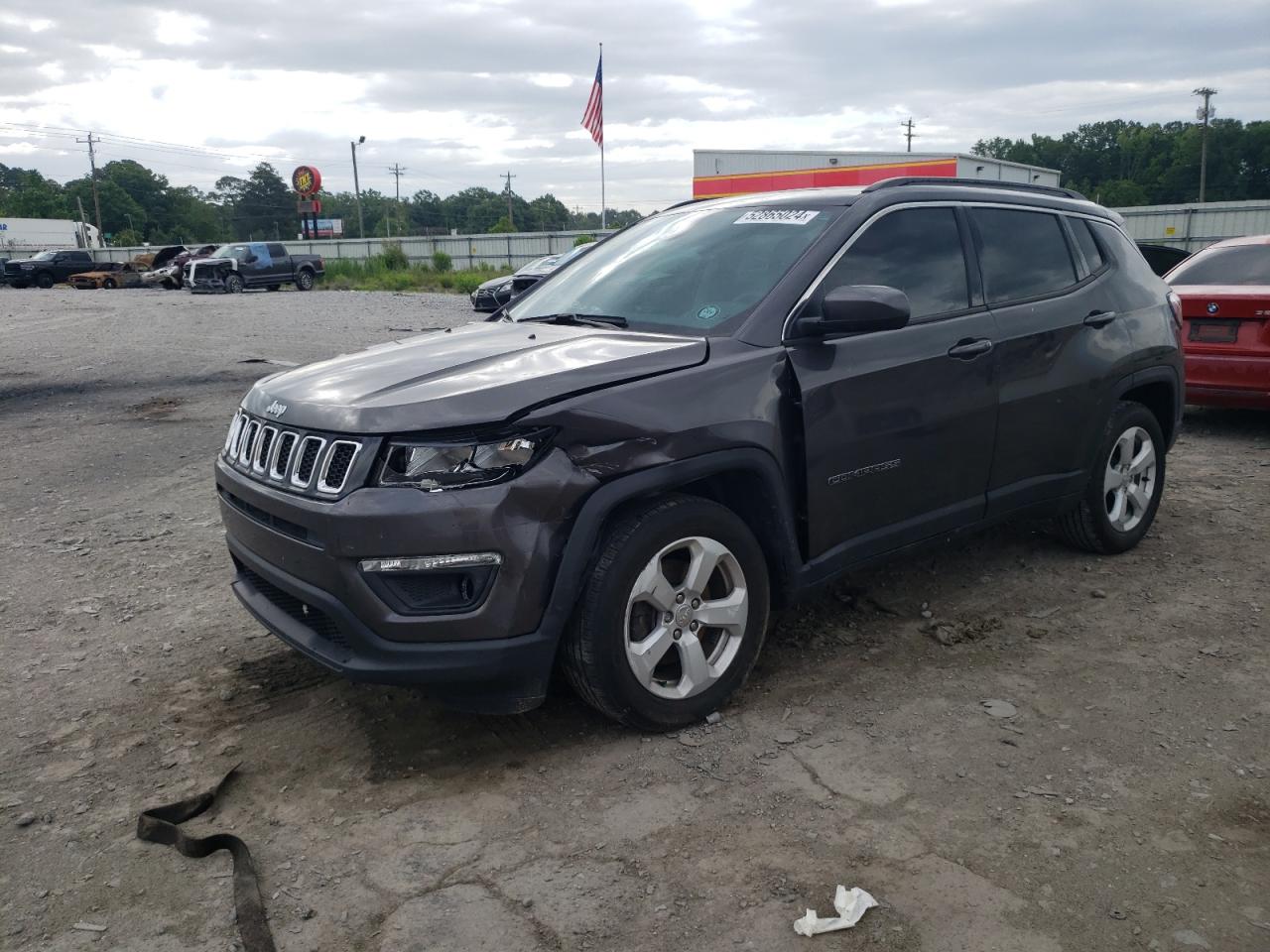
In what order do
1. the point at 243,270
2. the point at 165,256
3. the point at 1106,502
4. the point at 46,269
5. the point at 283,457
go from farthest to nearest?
the point at 165,256, the point at 46,269, the point at 243,270, the point at 1106,502, the point at 283,457

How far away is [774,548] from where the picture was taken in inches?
141

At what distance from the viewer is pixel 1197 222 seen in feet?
108

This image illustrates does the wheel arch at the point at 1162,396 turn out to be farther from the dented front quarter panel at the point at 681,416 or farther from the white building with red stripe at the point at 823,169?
the white building with red stripe at the point at 823,169

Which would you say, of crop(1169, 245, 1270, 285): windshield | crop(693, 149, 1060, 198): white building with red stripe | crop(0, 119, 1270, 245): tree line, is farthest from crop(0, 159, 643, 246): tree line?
crop(1169, 245, 1270, 285): windshield

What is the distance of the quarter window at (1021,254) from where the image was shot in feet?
14.3

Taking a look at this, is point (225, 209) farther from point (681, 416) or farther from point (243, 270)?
point (681, 416)

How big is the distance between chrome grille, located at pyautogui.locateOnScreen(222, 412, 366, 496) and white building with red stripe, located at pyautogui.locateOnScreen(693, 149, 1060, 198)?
19.7 metres

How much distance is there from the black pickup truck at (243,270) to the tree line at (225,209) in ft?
217

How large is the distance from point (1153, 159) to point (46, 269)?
80.0 metres

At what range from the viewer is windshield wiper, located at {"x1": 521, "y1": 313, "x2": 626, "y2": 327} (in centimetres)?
394

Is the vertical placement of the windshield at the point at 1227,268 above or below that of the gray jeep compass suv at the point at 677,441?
above

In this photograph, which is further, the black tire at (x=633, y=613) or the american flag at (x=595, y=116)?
the american flag at (x=595, y=116)


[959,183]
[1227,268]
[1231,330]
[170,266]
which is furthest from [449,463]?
[170,266]

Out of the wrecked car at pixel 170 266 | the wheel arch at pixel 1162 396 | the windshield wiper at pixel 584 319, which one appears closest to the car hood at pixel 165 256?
the wrecked car at pixel 170 266
